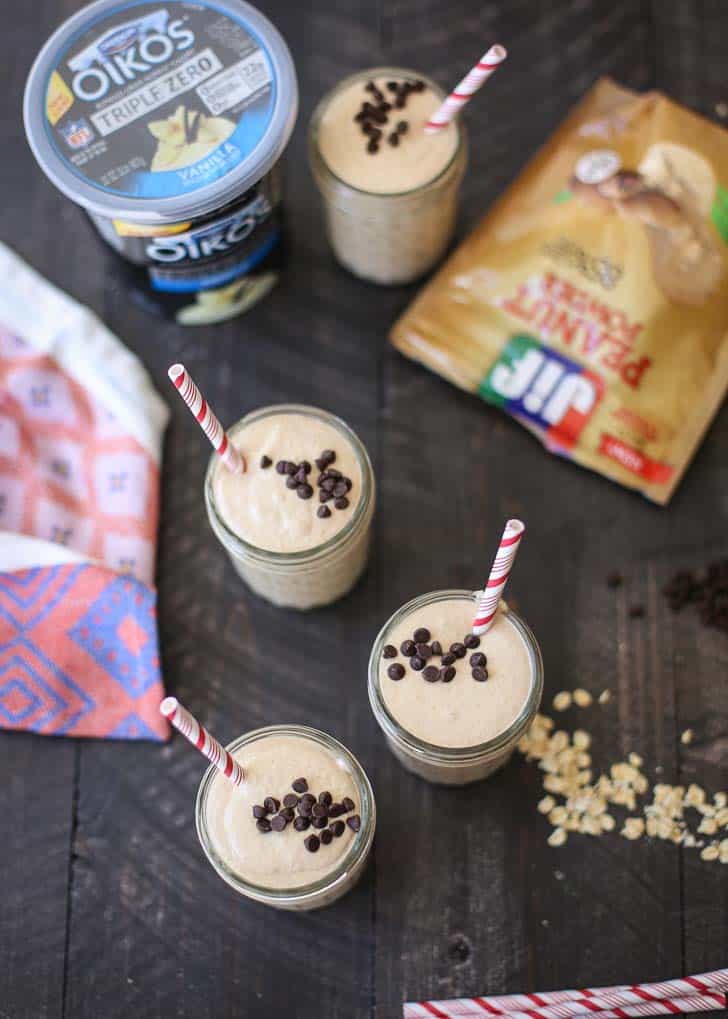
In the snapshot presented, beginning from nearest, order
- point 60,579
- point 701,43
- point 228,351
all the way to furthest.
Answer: point 60,579 < point 228,351 < point 701,43

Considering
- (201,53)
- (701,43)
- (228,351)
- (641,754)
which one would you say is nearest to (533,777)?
(641,754)

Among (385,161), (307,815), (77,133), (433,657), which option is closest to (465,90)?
(385,161)

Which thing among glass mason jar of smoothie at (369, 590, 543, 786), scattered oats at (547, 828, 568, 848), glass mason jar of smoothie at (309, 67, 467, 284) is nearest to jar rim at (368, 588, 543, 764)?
glass mason jar of smoothie at (369, 590, 543, 786)

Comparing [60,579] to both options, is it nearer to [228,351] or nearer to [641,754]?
[228,351]

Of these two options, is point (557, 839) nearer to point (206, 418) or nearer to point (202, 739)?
point (202, 739)

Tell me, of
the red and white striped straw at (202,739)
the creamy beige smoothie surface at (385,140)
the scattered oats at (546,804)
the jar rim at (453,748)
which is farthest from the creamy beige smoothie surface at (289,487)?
the scattered oats at (546,804)

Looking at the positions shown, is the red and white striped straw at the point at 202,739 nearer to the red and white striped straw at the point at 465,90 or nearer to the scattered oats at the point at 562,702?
the scattered oats at the point at 562,702
